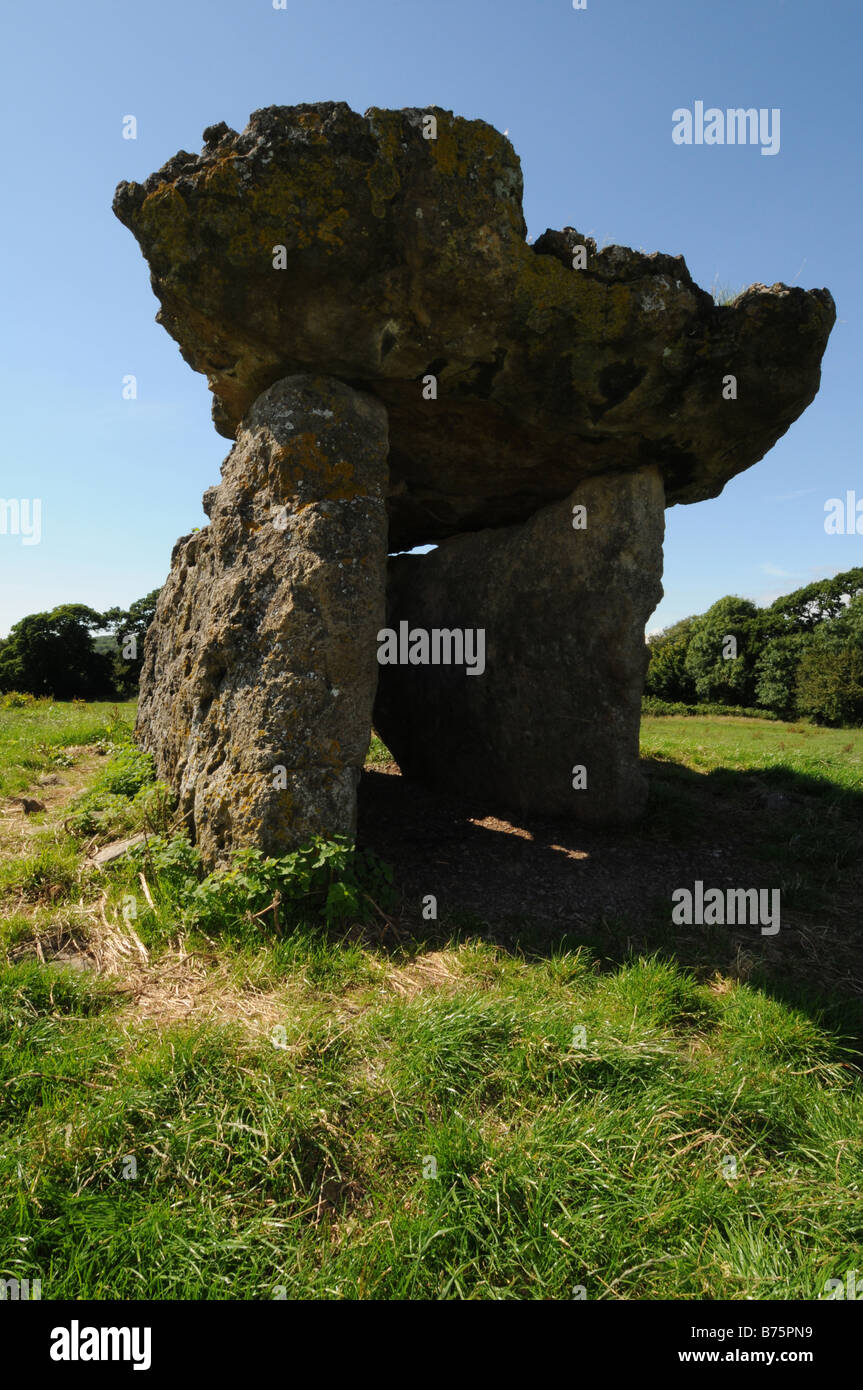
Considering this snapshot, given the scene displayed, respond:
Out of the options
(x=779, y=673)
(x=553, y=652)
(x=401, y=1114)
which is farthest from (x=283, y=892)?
(x=779, y=673)

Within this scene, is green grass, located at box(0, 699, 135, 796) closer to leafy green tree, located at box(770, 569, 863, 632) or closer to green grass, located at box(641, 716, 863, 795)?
green grass, located at box(641, 716, 863, 795)

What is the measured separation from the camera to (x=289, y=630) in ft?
17.1

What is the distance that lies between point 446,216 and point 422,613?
4112 millimetres

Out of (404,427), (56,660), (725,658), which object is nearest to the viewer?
(404,427)

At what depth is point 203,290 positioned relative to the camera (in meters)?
5.48

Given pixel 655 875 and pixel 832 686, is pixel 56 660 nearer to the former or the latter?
pixel 655 875

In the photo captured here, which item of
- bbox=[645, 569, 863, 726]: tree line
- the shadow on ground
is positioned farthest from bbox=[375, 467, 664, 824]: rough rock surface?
bbox=[645, 569, 863, 726]: tree line

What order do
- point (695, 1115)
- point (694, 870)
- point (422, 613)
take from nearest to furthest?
point (695, 1115)
point (694, 870)
point (422, 613)

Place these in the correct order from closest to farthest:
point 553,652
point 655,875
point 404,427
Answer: point 655,875, point 404,427, point 553,652

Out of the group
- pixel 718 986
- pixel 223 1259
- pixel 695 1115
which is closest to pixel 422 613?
pixel 718 986

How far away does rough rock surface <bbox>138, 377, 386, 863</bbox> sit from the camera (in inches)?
202

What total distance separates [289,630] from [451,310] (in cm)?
268
